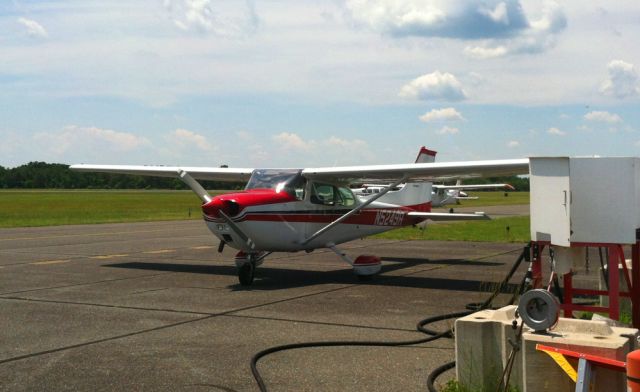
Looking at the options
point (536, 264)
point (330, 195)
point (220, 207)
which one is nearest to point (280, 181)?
point (330, 195)

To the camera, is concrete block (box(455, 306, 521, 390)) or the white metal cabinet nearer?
concrete block (box(455, 306, 521, 390))

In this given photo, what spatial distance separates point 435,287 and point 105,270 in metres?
7.14

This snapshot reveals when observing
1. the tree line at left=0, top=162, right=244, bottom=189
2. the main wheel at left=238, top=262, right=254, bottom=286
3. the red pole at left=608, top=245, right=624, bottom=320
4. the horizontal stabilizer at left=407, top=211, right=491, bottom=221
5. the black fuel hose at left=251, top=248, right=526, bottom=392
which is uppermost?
the tree line at left=0, top=162, right=244, bottom=189

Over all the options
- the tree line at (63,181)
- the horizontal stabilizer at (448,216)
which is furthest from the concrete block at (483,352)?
the tree line at (63,181)

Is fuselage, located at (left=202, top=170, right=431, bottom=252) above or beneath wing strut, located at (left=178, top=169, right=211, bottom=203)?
beneath

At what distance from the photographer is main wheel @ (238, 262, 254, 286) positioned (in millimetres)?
13062

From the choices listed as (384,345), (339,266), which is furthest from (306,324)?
(339,266)

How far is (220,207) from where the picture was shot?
12.7 meters

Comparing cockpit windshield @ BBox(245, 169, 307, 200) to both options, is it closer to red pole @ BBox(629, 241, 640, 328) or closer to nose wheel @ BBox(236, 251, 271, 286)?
nose wheel @ BBox(236, 251, 271, 286)

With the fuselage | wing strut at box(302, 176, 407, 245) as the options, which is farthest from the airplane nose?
wing strut at box(302, 176, 407, 245)

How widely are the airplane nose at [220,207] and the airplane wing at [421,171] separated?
7.24 feet

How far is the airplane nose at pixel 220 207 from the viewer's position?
12.6m

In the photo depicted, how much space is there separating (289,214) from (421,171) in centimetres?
268

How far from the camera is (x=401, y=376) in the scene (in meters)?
6.46
